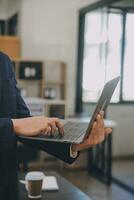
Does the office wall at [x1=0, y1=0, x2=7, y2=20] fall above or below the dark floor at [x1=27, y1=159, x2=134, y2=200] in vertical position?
above

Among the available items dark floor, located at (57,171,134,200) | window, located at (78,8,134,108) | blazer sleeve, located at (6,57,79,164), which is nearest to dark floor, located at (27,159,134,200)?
dark floor, located at (57,171,134,200)

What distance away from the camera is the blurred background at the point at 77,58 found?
217 inches

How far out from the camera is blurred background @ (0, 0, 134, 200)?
551cm

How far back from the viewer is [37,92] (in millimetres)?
5844

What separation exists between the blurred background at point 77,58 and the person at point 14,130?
4.37 metres

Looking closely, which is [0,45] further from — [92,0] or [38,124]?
[38,124]

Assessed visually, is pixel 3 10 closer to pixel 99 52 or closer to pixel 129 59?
pixel 99 52

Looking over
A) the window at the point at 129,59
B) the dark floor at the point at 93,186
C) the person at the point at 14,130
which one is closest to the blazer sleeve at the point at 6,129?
the person at the point at 14,130

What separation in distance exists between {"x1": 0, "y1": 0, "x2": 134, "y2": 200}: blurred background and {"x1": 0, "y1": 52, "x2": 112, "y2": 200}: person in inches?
172

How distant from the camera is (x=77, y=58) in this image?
5.93 meters

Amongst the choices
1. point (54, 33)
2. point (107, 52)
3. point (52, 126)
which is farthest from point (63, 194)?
point (54, 33)

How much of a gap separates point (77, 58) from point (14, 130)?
5.12 m

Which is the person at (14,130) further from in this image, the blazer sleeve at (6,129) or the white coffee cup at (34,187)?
the white coffee cup at (34,187)

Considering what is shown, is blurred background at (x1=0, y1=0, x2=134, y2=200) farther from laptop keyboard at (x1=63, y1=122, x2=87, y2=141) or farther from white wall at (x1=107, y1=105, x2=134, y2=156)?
laptop keyboard at (x1=63, y1=122, x2=87, y2=141)
